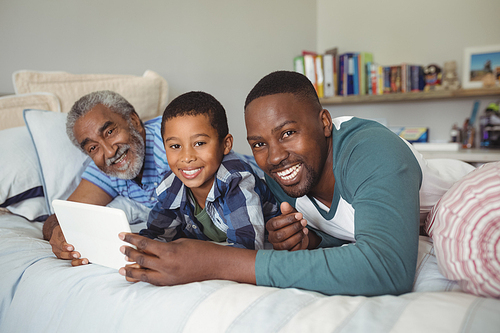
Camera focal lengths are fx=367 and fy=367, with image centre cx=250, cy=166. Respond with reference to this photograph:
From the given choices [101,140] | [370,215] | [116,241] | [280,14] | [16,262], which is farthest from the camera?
[280,14]

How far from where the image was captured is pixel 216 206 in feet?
3.66

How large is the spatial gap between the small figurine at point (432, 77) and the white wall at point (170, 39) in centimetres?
107

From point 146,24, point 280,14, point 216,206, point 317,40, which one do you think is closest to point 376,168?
point 216,206

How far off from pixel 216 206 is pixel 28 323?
1.80ft

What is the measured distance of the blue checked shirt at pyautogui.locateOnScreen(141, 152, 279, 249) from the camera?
1018mm

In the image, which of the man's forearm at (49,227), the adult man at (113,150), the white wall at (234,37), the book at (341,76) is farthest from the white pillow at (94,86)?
the book at (341,76)

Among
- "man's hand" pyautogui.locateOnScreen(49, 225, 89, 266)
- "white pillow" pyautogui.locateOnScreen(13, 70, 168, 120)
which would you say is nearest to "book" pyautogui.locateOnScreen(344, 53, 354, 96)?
"white pillow" pyautogui.locateOnScreen(13, 70, 168, 120)

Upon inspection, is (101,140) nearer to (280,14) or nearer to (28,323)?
(28,323)

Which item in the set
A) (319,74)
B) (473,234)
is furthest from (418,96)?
(473,234)

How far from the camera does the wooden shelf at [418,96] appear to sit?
8.53 feet

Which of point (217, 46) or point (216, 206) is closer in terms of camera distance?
point (216, 206)

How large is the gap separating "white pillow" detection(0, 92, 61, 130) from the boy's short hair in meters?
0.84

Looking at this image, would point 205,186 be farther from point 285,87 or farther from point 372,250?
point 372,250

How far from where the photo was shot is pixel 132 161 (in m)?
1.42
